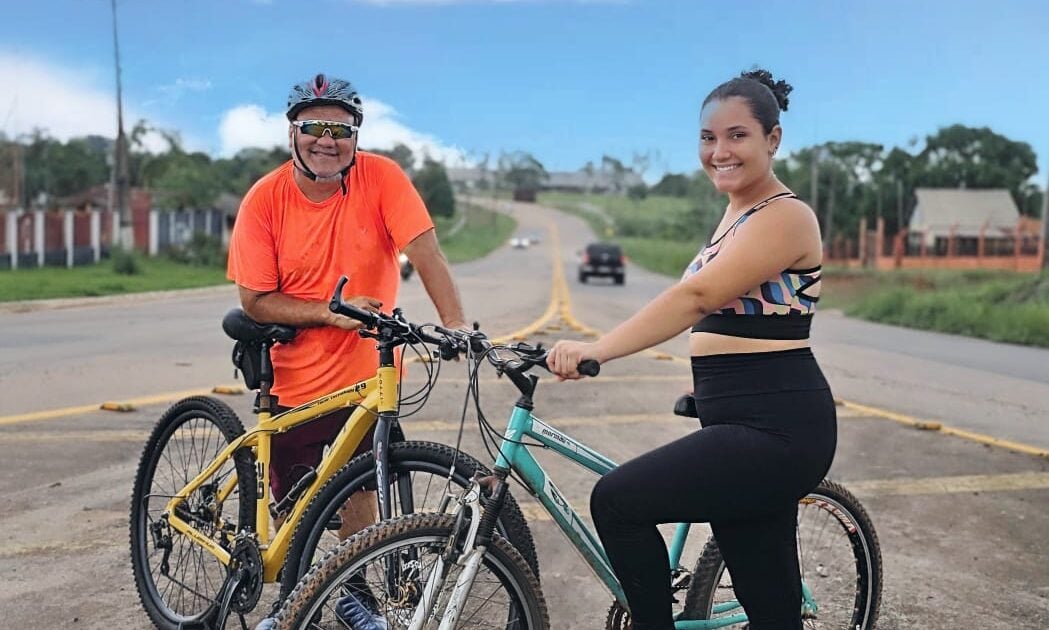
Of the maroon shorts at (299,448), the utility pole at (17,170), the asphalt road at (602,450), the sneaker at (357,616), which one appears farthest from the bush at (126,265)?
the sneaker at (357,616)

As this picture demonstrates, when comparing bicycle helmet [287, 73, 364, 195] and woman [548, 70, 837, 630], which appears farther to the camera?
bicycle helmet [287, 73, 364, 195]

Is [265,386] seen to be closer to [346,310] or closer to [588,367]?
[346,310]

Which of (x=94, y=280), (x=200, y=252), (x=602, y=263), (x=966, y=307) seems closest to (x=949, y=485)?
(x=966, y=307)

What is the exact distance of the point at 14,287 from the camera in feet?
71.5

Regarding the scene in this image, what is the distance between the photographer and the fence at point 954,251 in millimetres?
39316

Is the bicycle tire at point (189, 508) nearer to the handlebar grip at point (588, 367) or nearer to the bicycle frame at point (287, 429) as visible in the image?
the bicycle frame at point (287, 429)

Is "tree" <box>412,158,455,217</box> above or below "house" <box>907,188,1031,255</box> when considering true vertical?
above

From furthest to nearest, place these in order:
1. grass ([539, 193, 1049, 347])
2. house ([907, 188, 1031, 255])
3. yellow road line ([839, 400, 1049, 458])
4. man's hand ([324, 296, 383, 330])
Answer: house ([907, 188, 1031, 255]), grass ([539, 193, 1049, 347]), yellow road line ([839, 400, 1049, 458]), man's hand ([324, 296, 383, 330])

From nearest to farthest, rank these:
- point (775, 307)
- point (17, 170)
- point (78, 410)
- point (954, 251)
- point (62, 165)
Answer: point (775, 307), point (78, 410), point (954, 251), point (17, 170), point (62, 165)

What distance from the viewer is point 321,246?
3516 mm

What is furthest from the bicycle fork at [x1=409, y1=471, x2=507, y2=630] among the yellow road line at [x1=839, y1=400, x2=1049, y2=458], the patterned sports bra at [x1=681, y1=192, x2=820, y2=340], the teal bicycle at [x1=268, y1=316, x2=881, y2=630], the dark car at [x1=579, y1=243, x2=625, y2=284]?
the dark car at [x1=579, y1=243, x2=625, y2=284]

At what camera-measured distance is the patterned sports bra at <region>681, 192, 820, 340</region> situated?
2623mm

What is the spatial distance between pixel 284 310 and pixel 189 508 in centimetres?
92

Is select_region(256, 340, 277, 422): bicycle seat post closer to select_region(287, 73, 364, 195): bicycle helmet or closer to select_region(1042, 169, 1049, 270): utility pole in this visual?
select_region(287, 73, 364, 195): bicycle helmet
